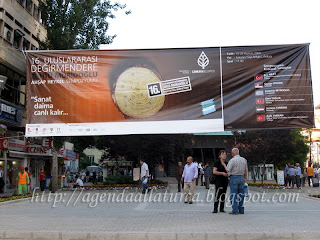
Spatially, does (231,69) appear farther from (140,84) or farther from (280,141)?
(280,141)

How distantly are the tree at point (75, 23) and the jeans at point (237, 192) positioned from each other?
55.6ft

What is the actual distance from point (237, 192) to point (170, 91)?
556cm

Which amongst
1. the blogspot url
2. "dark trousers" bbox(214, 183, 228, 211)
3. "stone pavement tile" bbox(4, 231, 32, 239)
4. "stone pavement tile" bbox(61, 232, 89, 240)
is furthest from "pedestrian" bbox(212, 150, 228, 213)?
"stone pavement tile" bbox(4, 231, 32, 239)

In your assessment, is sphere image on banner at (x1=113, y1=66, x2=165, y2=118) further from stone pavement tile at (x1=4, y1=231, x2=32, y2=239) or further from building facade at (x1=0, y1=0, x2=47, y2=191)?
stone pavement tile at (x1=4, y1=231, x2=32, y2=239)

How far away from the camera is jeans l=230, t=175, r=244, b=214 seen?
1083cm

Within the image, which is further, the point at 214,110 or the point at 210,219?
the point at 214,110

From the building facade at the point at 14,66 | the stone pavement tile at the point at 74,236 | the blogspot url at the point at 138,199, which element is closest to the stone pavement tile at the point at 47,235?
the stone pavement tile at the point at 74,236

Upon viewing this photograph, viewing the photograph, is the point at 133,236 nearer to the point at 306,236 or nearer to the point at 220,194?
the point at 306,236

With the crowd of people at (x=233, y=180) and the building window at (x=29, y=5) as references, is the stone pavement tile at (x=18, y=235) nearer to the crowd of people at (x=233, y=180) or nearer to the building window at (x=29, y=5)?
the crowd of people at (x=233, y=180)

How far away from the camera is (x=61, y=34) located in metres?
25.3

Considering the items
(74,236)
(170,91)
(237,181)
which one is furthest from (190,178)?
(74,236)

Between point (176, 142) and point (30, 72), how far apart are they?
15.3 m

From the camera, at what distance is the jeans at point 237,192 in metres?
10.8

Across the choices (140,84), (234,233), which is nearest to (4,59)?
(140,84)
